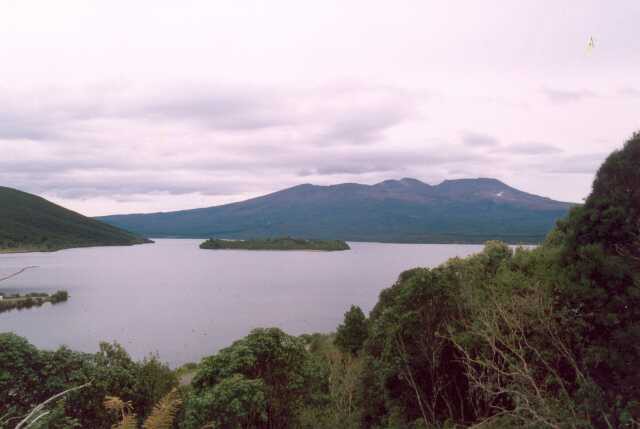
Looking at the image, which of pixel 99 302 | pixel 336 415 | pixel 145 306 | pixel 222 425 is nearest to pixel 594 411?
pixel 222 425

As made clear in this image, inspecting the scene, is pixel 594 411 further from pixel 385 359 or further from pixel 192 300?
pixel 192 300

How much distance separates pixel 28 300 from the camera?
62188 mm

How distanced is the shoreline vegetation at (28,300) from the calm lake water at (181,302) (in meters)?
1.85

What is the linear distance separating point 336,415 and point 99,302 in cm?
5576

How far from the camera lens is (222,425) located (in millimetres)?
11438

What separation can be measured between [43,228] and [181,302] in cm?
11684

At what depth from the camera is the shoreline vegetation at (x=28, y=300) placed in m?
60.6

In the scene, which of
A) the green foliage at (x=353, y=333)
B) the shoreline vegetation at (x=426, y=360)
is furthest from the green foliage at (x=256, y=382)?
the green foliage at (x=353, y=333)

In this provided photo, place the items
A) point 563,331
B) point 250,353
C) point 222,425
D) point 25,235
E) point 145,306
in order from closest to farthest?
point 222,425 < point 250,353 < point 563,331 < point 145,306 < point 25,235

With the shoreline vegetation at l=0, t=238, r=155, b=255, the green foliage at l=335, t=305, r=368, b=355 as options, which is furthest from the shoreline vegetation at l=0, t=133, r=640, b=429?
the shoreline vegetation at l=0, t=238, r=155, b=255

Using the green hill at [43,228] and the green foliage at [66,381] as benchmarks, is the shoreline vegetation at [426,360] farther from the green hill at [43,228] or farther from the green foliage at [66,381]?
the green hill at [43,228]

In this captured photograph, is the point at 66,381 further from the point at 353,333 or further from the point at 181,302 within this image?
the point at 181,302

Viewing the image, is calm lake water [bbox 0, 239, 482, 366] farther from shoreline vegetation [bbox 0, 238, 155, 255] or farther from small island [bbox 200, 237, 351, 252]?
small island [bbox 200, 237, 351, 252]

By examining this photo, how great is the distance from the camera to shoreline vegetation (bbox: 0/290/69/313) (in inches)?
2384
